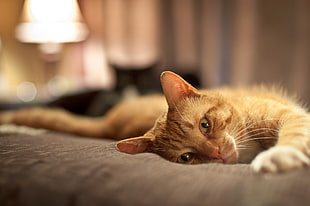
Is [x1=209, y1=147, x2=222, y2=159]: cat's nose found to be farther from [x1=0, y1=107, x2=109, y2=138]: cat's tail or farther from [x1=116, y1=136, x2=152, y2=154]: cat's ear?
[x1=0, y1=107, x2=109, y2=138]: cat's tail

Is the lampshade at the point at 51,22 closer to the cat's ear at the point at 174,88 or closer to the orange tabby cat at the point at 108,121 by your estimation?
the orange tabby cat at the point at 108,121

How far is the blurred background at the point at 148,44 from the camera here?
126 inches

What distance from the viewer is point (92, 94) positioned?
3.26 metres

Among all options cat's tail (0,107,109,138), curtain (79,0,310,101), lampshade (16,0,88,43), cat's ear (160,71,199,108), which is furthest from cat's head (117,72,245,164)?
lampshade (16,0,88,43)

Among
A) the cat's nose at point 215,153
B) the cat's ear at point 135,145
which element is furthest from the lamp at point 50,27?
the cat's nose at point 215,153

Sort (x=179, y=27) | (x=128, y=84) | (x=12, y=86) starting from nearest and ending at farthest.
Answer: (x=128, y=84)
(x=179, y=27)
(x=12, y=86)

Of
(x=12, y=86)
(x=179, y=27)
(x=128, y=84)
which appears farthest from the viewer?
(x=12, y=86)

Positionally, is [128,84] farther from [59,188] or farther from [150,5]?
[59,188]

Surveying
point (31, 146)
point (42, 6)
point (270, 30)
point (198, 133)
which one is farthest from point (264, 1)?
point (31, 146)

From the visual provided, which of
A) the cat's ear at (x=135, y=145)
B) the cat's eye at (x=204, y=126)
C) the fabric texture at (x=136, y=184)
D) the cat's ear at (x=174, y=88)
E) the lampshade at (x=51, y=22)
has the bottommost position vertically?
the cat's ear at (x=135, y=145)

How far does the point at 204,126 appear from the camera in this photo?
1.07 metres

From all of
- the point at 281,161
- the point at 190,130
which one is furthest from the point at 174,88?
the point at 281,161

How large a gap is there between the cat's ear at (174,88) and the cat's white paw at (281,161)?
1.39 ft

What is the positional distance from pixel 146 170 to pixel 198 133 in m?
0.34
